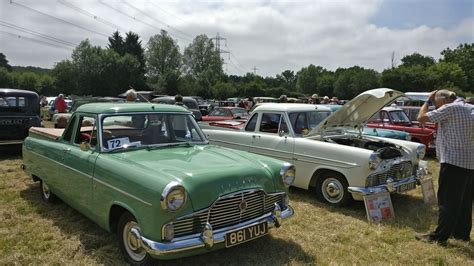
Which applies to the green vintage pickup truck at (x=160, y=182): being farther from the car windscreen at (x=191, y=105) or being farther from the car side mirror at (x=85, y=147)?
the car windscreen at (x=191, y=105)

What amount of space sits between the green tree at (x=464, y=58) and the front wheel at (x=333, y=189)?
206ft

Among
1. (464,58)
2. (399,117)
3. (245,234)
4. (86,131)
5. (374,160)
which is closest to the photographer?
(245,234)

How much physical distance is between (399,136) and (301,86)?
7966 centimetres

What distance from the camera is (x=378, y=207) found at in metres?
5.45

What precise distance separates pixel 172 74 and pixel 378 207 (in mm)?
51784

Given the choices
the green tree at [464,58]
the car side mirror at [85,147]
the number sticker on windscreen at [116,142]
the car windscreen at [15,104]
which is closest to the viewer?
the number sticker on windscreen at [116,142]

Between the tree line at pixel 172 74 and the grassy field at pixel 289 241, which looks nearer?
the grassy field at pixel 289 241

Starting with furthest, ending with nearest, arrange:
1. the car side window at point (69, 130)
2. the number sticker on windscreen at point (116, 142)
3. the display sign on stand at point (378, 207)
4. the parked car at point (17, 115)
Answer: the parked car at point (17, 115) → the display sign on stand at point (378, 207) → the car side window at point (69, 130) → the number sticker on windscreen at point (116, 142)

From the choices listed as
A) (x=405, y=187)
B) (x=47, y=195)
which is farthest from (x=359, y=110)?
(x=47, y=195)

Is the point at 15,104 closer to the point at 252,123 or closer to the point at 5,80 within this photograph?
the point at 252,123

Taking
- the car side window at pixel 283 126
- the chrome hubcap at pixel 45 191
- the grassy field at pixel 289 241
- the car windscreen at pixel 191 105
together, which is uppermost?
the car side window at pixel 283 126

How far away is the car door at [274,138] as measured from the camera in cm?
668

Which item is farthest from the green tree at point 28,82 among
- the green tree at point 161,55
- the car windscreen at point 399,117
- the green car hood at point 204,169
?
the green car hood at point 204,169

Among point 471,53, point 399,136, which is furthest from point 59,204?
point 471,53
